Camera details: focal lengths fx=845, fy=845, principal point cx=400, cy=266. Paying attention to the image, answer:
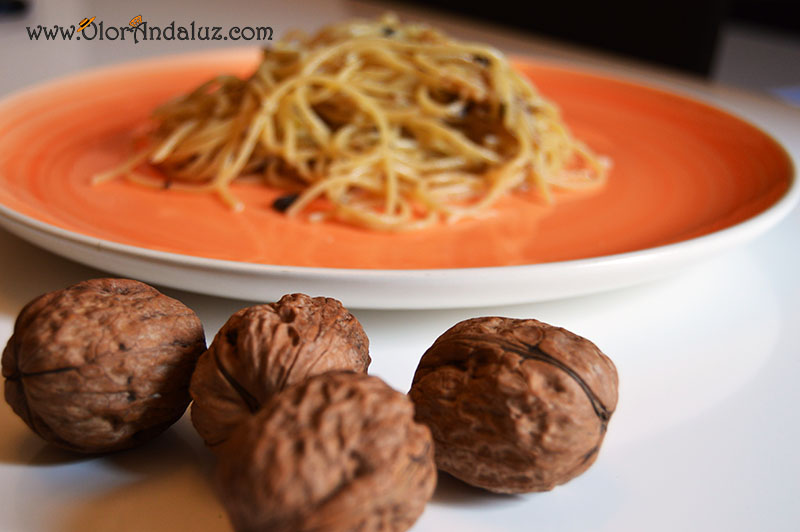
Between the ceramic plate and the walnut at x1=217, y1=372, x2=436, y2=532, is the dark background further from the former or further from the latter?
the walnut at x1=217, y1=372, x2=436, y2=532

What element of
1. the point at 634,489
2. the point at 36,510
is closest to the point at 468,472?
the point at 634,489

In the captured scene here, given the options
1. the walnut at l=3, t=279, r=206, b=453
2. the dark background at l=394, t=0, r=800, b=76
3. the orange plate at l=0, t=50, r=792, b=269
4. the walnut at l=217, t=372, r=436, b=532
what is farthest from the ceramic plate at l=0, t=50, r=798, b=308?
the dark background at l=394, t=0, r=800, b=76

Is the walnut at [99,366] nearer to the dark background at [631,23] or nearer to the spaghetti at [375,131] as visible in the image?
the spaghetti at [375,131]

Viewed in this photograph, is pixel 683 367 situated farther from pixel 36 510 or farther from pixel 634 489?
pixel 36 510

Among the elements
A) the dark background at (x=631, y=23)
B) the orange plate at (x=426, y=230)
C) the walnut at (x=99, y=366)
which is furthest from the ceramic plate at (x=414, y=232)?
the dark background at (x=631, y=23)

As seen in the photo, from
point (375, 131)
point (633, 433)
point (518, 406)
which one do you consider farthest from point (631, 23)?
point (518, 406)

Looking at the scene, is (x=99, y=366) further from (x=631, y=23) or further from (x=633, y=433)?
(x=631, y=23)

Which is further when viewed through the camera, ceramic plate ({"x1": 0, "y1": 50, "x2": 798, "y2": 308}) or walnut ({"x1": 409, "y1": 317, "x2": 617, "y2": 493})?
ceramic plate ({"x1": 0, "y1": 50, "x2": 798, "y2": 308})
